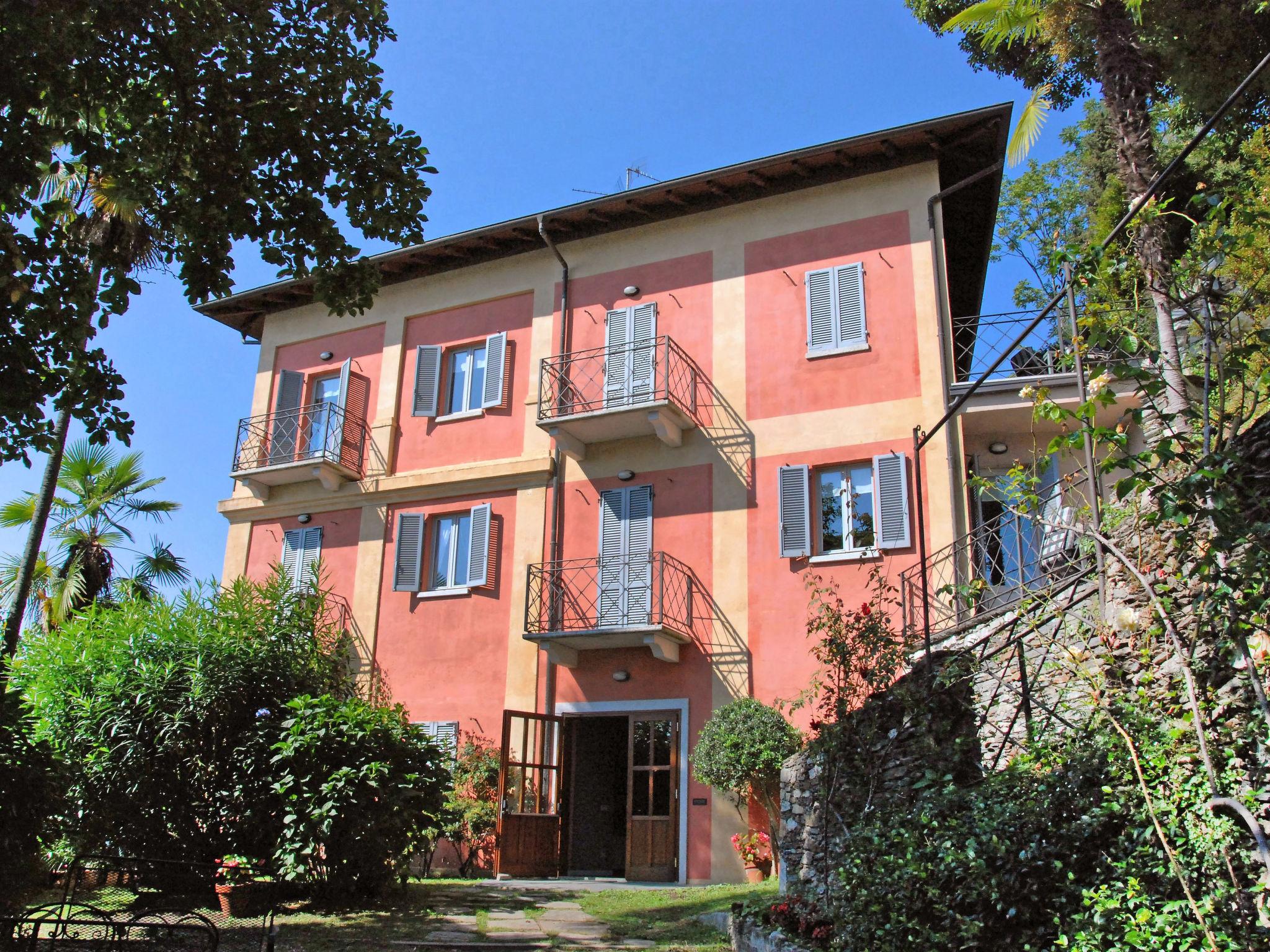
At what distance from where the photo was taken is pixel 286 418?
18000 millimetres

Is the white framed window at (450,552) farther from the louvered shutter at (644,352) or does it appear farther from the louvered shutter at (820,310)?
the louvered shutter at (820,310)

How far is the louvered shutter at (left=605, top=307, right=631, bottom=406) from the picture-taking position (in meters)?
15.2

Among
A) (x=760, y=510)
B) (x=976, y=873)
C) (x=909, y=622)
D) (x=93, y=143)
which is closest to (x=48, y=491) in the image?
(x=93, y=143)

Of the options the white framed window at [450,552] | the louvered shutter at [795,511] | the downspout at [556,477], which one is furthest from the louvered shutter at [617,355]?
the white framed window at [450,552]

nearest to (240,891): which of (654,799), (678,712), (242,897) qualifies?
(242,897)

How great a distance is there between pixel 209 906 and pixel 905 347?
10.6 metres

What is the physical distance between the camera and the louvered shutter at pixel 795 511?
13461 millimetres

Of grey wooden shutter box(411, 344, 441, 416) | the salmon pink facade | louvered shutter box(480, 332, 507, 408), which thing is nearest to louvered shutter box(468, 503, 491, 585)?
the salmon pink facade

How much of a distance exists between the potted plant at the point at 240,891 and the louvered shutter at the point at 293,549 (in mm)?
8157

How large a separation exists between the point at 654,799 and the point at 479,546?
4.72 m

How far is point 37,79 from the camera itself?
6574 mm

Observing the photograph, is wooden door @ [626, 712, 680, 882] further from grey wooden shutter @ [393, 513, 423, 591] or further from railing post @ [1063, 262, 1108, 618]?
railing post @ [1063, 262, 1108, 618]

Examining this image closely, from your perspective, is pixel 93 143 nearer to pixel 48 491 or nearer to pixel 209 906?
pixel 209 906

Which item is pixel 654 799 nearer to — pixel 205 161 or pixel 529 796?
pixel 529 796
